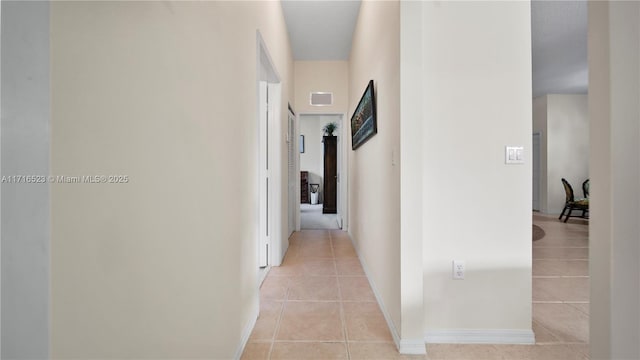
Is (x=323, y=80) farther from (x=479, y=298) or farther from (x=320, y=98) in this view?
(x=479, y=298)

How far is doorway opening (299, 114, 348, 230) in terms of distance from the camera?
499 cm

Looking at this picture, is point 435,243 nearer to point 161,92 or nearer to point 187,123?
point 187,123

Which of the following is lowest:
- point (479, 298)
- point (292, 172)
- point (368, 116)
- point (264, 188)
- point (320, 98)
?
point (479, 298)

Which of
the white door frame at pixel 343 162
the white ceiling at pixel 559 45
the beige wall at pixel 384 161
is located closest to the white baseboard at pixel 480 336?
the beige wall at pixel 384 161

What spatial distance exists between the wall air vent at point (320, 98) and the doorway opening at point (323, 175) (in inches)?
9.8

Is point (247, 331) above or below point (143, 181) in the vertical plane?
below

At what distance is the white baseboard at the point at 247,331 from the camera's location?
1584 millimetres

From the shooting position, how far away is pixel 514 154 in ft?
5.73

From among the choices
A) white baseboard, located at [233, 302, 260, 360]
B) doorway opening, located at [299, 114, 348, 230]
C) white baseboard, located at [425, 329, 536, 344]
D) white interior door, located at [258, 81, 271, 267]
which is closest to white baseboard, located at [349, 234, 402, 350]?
white baseboard, located at [425, 329, 536, 344]

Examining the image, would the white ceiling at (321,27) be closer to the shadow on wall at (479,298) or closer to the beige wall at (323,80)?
the beige wall at (323,80)

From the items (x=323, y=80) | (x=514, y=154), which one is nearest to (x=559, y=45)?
(x=323, y=80)

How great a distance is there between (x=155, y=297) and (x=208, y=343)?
1.52ft

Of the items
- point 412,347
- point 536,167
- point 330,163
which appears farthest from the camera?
point 536,167

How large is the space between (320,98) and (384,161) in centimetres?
289
